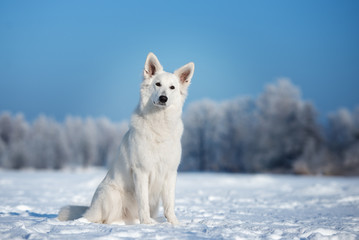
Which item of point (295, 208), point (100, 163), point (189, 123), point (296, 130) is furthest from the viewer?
point (100, 163)

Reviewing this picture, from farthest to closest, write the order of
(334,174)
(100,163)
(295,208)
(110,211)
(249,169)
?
(100,163)
(249,169)
(334,174)
(295,208)
(110,211)

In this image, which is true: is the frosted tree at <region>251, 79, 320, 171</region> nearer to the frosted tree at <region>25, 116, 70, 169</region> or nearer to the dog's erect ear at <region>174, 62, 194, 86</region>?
the dog's erect ear at <region>174, 62, 194, 86</region>

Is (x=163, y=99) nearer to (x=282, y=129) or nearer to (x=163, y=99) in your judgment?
(x=163, y=99)

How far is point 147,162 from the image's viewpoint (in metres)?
4.44

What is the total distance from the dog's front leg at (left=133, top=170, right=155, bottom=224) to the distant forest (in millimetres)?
24393

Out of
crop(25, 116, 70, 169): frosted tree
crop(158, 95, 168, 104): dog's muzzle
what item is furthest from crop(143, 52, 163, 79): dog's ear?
crop(25, 116, 70, 169): frosted tree

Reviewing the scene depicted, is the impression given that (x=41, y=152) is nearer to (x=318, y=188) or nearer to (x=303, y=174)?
Answer: (x=303, y=174)

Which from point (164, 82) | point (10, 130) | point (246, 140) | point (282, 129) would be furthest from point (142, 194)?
point (10, 130)

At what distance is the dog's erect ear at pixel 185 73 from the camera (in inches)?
197

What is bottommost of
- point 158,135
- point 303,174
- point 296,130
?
point 303,174

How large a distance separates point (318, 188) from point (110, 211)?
9.98 m

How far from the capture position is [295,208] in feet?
27.3

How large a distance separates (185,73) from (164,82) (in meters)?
0.49

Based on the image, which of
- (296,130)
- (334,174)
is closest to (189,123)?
(296,130)
